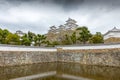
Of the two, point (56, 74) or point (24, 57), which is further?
point (24, 57)

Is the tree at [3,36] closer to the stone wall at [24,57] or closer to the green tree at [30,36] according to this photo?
the green tree at [30,36]

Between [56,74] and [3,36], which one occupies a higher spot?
[3,36]

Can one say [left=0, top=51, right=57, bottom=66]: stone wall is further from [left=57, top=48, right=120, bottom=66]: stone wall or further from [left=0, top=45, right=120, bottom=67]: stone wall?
[left=57, top=48, right=120, bottom=66]: stone wall

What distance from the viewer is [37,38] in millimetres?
19859

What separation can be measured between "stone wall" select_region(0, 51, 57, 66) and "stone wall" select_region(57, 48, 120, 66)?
1.47 meters

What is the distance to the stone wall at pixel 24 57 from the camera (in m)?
11.9

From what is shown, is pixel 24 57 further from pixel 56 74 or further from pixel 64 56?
pixel 56 74

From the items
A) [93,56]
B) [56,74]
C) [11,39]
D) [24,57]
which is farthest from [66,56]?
[11,39]

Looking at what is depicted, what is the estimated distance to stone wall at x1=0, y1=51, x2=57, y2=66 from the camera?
38.9ft

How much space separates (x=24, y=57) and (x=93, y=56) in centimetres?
614

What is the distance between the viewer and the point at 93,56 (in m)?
13.8

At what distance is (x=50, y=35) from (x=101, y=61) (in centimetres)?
2103

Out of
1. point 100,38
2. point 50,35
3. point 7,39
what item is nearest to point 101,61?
point 100,38

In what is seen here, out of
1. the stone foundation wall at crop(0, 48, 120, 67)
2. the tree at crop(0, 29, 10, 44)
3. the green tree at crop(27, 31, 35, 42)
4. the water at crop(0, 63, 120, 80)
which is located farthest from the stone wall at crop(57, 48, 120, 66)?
the tree at crop(0, 29, 10, 44)
